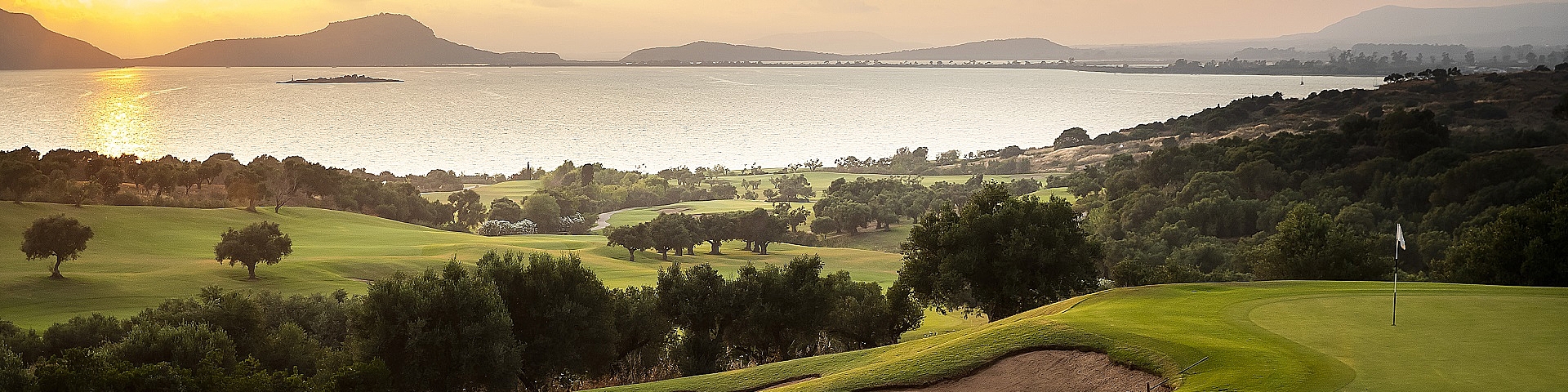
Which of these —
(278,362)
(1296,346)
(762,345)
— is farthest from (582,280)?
(1296,346)

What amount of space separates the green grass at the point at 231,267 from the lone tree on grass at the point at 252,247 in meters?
1.29

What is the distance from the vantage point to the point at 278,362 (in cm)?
2498

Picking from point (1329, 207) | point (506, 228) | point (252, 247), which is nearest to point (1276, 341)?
point (252, 247)

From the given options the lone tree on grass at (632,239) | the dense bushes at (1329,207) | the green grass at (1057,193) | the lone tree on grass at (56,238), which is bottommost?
the green grass at (1057,193)

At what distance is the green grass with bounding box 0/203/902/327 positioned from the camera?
42969mm

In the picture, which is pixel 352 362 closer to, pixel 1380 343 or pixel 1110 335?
pixel 1110 335

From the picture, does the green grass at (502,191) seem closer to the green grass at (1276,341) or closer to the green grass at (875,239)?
the green grass at (875,239)

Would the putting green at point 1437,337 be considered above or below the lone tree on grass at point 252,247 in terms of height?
above

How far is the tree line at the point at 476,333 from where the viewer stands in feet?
66.4

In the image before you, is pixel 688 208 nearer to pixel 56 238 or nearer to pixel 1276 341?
pixel 56 238

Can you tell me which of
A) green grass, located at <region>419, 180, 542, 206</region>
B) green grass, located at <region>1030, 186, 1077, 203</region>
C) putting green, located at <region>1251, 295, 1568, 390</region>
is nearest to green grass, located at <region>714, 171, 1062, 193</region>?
green grass, located at <region>1030, 186, 1077, 203</region>

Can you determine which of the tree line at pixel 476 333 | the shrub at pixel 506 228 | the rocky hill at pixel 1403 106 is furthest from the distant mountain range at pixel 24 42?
the tree line at pixel 476 333

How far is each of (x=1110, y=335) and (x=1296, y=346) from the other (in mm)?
2737

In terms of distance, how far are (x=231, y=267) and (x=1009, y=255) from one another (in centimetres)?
4520
